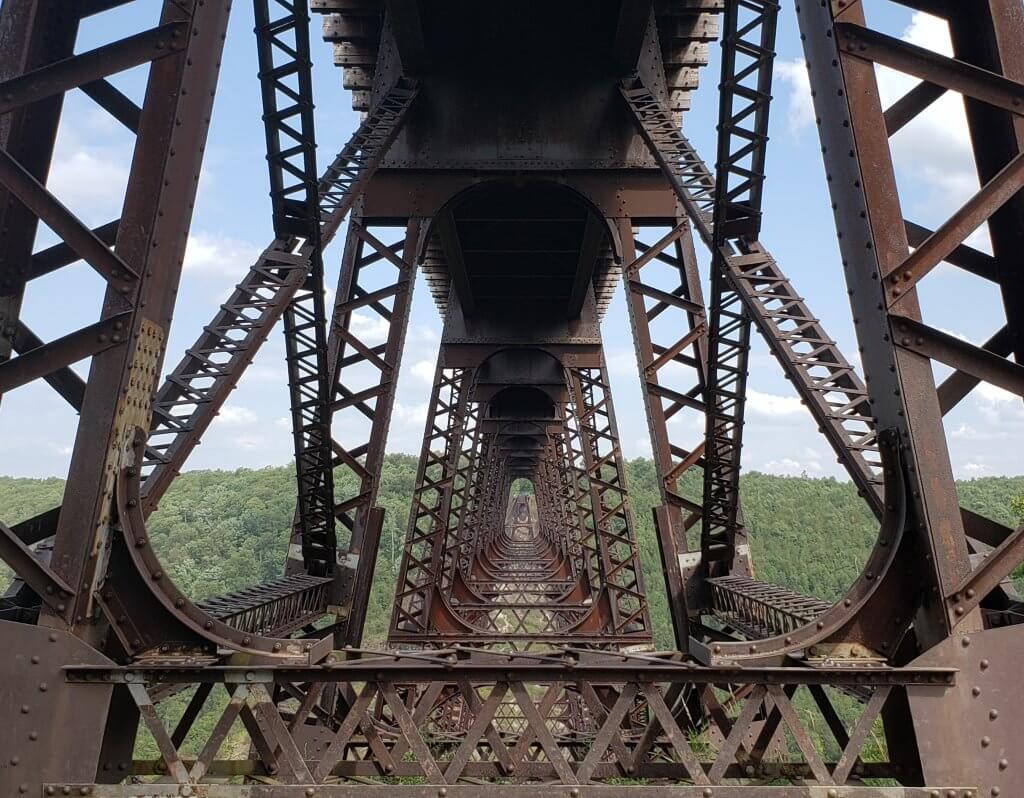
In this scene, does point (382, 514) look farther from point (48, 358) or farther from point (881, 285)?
point (881, 285)

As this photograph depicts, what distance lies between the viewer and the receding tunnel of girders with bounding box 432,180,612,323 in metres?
11.8

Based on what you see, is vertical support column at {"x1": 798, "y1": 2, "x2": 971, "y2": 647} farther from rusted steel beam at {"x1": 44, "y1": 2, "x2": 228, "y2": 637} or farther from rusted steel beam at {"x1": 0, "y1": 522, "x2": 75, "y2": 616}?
rusted steel beam at {"x1": 0, "y1": 522, "x2": 75, "y2": 616}

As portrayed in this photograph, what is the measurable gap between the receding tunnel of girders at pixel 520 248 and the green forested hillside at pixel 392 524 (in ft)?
127

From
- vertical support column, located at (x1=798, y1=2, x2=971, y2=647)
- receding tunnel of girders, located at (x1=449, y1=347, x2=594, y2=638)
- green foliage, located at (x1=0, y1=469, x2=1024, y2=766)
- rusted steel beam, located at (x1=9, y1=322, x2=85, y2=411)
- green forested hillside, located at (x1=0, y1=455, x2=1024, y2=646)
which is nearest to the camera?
vertical support column, located at (x1=798, y1=2, x2=971, y2=647)

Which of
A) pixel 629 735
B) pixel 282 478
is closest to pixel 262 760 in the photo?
pixel 629 735

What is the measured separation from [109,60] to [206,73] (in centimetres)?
46

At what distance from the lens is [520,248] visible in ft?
46.8

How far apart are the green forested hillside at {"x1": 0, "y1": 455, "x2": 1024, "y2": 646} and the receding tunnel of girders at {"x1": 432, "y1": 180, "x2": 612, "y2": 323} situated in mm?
38695

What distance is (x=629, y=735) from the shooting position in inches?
355

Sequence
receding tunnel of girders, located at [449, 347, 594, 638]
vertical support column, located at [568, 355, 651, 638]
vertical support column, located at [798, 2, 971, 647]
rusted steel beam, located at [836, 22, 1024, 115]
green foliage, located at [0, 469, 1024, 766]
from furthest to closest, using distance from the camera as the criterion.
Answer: green foliage, located at [0, 469, 1024, 766] < receding tunnel of girders, located at [449, 347, 594, 638] < vertical support column, located at [568, 355, 651, 638] < rusted steel beam, located at [836, 22, 1024, 115] < vertical support column, located at [798, 2, 971, 647]

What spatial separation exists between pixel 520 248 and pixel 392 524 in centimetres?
7077

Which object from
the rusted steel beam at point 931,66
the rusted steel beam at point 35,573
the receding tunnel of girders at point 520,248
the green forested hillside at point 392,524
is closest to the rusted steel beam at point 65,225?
the rusted steel beam at point 35,573

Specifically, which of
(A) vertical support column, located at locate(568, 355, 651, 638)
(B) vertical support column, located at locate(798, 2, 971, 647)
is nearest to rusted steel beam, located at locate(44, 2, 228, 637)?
(B) vertical support column, located at locate(798, 2, 971, 647)

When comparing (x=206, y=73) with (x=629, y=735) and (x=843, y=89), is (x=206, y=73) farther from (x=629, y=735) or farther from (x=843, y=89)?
(x=629, y=735)
